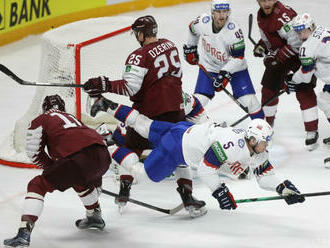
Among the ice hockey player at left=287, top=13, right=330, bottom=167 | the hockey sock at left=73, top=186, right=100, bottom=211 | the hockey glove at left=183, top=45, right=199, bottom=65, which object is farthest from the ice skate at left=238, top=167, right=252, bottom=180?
the hockey sock at left=73, top=186, right=100, bottom=211

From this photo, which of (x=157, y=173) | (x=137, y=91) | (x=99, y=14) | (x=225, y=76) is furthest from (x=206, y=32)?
(x=99, y=14)

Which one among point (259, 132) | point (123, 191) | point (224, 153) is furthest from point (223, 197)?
point (123, 191)

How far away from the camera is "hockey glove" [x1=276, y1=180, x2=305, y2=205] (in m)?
4.89

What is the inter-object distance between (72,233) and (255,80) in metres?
3.38

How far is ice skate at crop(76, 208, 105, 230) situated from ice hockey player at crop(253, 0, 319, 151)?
6.53 ft

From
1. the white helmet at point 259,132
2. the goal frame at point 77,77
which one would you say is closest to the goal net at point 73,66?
the goal frame at point 77,77

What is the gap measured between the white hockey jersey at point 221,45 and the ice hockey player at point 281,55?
11.9 inches

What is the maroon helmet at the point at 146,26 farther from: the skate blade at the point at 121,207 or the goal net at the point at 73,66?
the skate blade at the point at 121,207

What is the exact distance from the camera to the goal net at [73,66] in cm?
608

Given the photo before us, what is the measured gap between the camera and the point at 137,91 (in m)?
5.36

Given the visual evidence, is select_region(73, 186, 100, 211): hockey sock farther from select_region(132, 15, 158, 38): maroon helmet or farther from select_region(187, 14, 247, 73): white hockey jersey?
select_region(187, 14, 247, 73): white hockey jersey

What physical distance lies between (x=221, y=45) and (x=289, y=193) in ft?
5.47

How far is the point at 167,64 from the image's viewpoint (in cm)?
533

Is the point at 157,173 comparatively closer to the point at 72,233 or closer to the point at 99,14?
the point at 72,233
